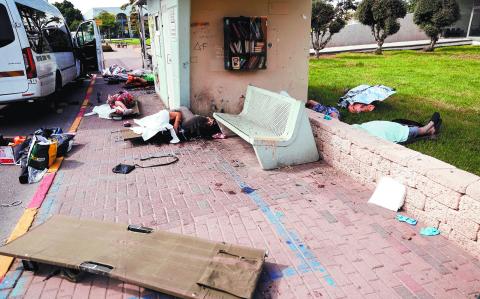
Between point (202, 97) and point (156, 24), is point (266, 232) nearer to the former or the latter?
point (202, 97)

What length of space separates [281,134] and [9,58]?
5582 millimetres

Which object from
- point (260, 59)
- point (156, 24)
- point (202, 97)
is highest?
point (156, 24)

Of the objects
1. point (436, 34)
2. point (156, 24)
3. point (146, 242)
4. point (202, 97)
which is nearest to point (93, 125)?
point (202, 97)

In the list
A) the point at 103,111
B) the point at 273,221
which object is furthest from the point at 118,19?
the point at 273,221

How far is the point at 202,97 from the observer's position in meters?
7.13

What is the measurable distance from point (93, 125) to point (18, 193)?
3.40 m

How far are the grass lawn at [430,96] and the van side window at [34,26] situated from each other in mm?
6796

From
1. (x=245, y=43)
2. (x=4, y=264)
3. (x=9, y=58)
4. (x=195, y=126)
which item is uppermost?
(x=245, y=43)

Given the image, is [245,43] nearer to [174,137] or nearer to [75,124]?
[174,137]

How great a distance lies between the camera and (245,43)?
6.78m

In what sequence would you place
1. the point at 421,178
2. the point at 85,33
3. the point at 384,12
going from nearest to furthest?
1. the point at 421,178
2. the point at 85,33
3. the point at 384,12

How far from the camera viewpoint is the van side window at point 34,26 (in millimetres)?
7312

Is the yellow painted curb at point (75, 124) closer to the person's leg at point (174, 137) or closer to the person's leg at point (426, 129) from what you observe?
the person's leg at point (174, 137)

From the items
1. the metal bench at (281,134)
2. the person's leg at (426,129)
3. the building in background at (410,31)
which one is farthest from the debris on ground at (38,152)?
the building in background at (410,31)
